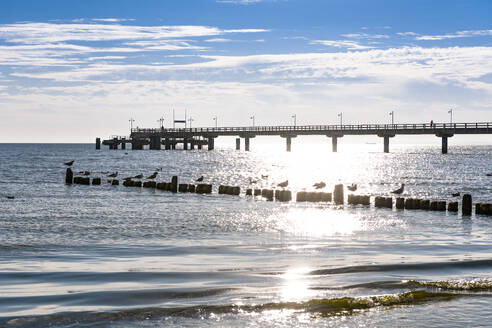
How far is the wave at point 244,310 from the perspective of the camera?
450 inches

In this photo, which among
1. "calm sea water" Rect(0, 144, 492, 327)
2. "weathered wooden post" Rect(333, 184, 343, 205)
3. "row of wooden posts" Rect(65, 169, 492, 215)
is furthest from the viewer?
"weathered wooden post" Rect(333, 184, 343, 205)

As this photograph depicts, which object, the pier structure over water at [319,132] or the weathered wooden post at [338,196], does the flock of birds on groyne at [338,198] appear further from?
the pier structure over water at [319,132]

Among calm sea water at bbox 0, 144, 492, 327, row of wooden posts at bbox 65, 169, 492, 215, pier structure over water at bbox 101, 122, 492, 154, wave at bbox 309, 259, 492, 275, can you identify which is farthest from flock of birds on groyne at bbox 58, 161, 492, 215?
pier structure over water at bbox 101, 122, 492, 154

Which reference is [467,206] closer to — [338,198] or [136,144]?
[338,198]

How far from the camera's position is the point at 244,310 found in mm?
12211

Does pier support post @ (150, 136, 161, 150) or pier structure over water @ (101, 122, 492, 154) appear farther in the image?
pier support post @ (150, 136, 161, 150)

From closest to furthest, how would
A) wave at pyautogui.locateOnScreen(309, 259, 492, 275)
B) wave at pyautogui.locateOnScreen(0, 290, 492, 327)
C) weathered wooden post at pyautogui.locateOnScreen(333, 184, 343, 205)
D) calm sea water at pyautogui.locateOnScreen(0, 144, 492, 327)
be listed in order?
wave at pyautogui.locateOnScreen(0, 290, 492, 327) < calm sea water at pyautogui.locateOnScreen(0, 144, 492, 327) < wave at pyautogui.locateOnScreen(309, 259, 492, 275) < weathered wooden post at pyautogui.locateOnScreen(333, 184, 343, 205)

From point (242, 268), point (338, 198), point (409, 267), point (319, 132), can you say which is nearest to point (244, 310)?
point (242, 268)

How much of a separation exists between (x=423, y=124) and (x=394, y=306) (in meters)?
116

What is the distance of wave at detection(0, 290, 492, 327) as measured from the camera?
37.5 ft

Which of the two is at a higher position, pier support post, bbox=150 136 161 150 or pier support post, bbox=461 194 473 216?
pier support post, bbox=150 136 161 150

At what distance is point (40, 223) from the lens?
2617 cm

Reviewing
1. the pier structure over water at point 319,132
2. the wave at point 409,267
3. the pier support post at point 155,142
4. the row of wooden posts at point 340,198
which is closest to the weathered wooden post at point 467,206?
the row of wooden posts at point 340,198

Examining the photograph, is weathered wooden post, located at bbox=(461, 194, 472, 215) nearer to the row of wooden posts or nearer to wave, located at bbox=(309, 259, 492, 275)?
the row of wooden posts
